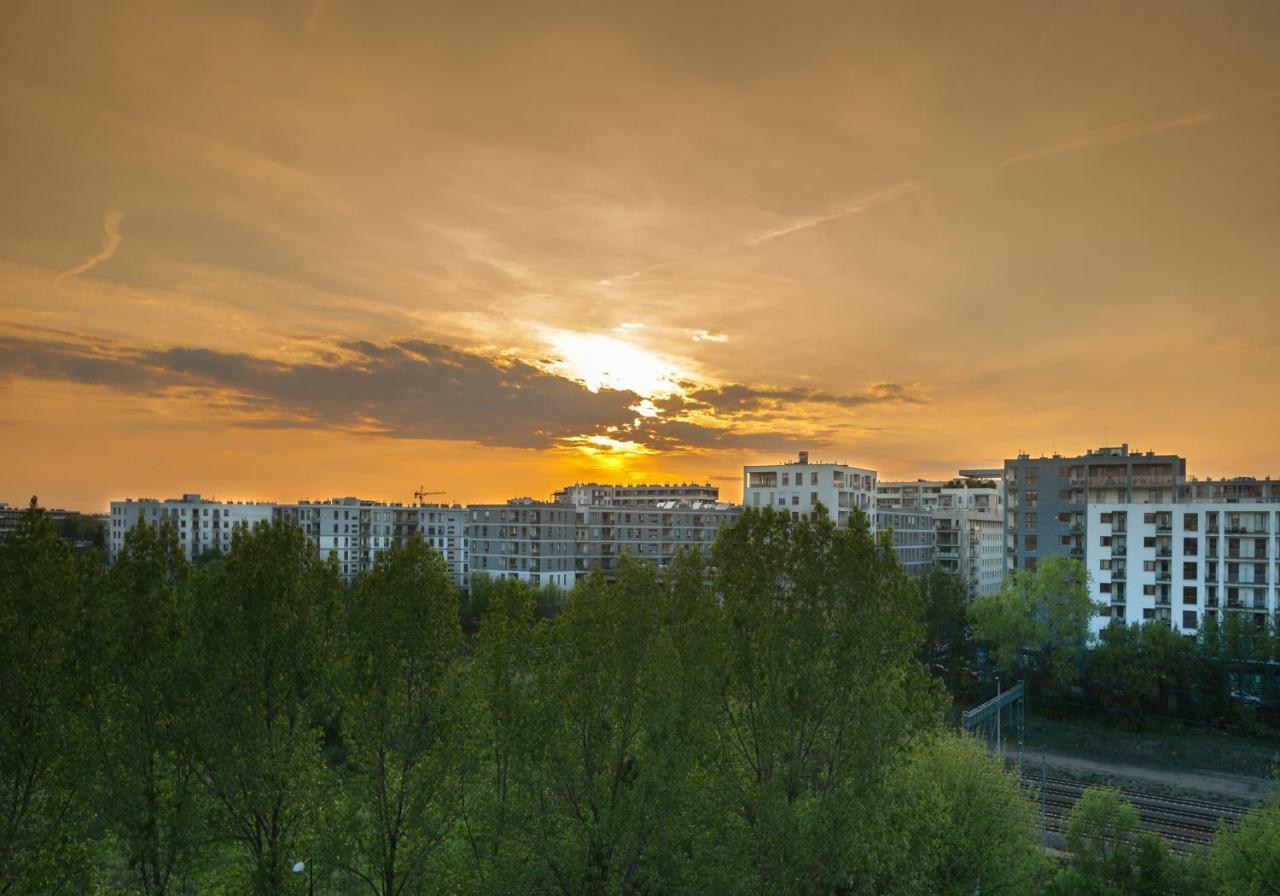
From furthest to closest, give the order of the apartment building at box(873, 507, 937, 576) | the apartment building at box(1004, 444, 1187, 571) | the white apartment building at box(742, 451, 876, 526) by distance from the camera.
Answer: the apartment building at box(873, 507, 937, 576)
the white apartment building at box(742, 451, 876, 526)
the apartment building at box(1004, 444, 1187, 571)

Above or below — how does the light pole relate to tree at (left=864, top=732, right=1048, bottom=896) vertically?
above

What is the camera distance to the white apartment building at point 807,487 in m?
85.7

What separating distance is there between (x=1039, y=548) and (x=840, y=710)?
61.0 metres

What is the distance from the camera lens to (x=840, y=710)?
2291 cm

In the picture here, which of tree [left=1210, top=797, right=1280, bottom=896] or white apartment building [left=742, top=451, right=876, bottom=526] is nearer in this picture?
tree [left=1210, top=797, right=1280, bottom=896]

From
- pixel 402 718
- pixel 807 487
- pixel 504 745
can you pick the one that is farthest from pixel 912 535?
pixel 402 718

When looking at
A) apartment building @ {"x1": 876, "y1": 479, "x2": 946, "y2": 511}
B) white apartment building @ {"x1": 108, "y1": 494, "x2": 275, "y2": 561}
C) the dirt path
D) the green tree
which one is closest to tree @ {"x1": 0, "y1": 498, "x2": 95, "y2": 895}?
the green tree

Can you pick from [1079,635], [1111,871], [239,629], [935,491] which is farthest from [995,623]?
[935,491]

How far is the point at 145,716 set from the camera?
19.8 metres

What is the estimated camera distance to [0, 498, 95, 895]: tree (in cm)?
1680

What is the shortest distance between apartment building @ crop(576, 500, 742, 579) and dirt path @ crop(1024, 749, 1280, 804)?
51.6 meters

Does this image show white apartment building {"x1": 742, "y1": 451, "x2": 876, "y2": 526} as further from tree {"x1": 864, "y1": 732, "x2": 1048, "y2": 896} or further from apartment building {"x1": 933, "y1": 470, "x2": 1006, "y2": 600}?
tree {"x1": 864, "y1": 732, "x2": 1048, "y2": 896}

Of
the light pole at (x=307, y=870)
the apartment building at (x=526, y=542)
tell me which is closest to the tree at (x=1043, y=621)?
the apartment building at (x=526, y=542)

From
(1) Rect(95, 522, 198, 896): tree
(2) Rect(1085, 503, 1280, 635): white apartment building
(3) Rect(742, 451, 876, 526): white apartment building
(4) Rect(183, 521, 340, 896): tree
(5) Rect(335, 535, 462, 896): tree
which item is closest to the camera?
(1) Rect(95, 522, 198, 896): tree
